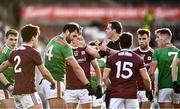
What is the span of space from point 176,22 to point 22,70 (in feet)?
100

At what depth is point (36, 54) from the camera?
1576 cm

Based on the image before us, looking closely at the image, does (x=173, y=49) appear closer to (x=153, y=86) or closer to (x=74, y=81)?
(x=153, y=86)

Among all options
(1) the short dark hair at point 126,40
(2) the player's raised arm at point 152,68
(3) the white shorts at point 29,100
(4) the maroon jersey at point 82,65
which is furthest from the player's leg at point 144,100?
(3) the white shorts at point 29,100

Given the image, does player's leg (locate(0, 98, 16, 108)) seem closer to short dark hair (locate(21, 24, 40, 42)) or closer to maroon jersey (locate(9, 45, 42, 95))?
maroon jersey (locate(9, 45, 42, 95))

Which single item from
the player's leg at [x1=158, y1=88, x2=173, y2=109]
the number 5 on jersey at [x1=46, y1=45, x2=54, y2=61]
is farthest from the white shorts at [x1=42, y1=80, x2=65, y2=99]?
the player's leg at [x1=158, y1=88, x2=173, y2=109]

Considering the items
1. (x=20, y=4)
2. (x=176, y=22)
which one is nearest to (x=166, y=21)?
(x=176, y=22)

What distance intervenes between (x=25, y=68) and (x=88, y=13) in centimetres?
3197

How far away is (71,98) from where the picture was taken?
18547 millimetres

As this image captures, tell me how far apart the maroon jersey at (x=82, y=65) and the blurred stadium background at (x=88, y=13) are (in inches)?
957

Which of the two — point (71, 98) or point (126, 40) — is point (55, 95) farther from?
point (126, 40)

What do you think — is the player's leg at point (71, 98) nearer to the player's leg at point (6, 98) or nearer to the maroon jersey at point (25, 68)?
the player's leg at point (6, 98)

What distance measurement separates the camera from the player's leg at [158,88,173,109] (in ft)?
61.0

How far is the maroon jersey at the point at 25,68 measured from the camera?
1576cm

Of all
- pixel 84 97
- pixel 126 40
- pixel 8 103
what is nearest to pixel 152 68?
pixel 84 97
